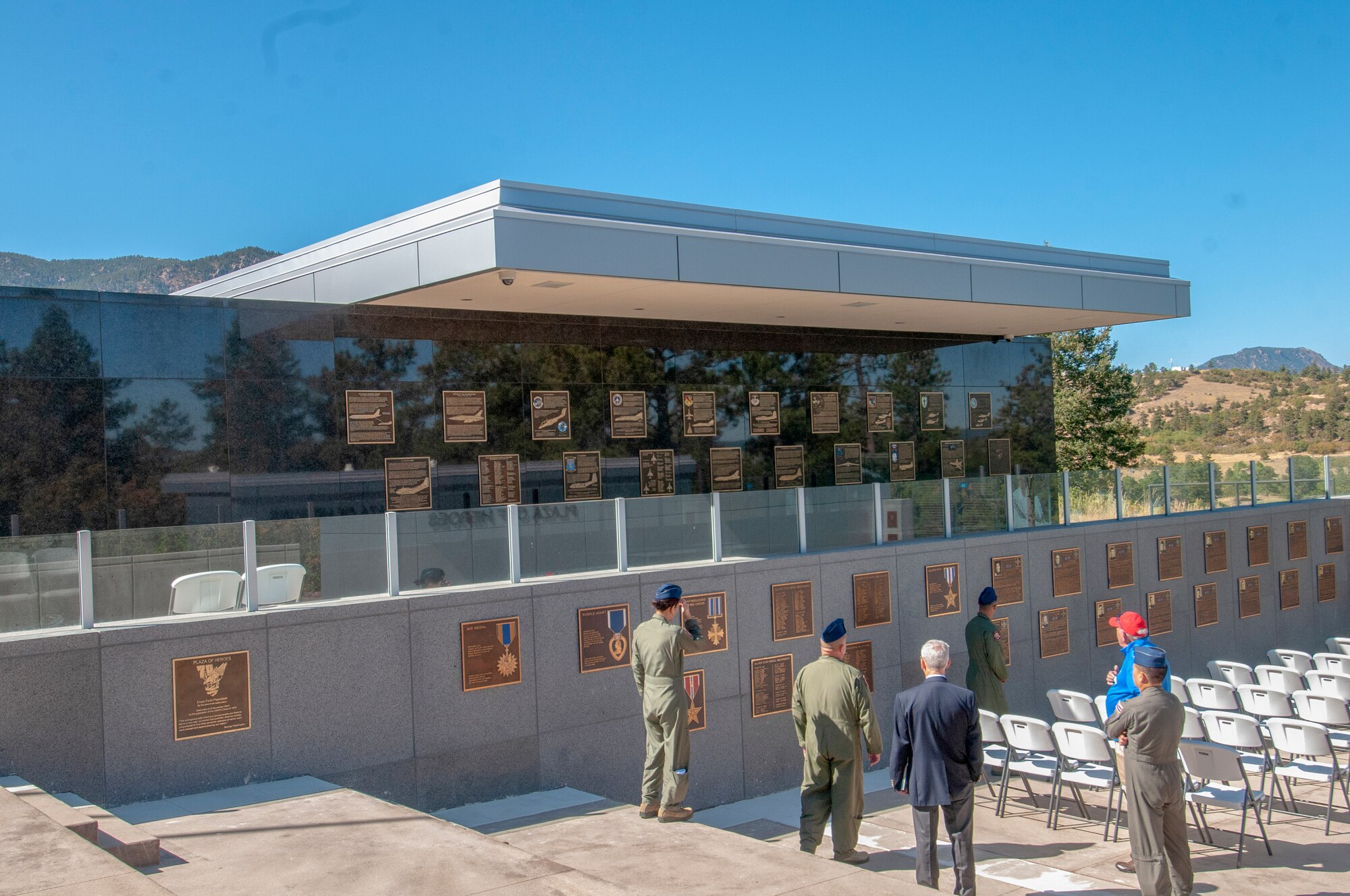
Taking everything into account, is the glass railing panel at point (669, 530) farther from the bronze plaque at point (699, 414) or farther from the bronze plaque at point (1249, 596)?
the bronze plaque at point (1249, 596)

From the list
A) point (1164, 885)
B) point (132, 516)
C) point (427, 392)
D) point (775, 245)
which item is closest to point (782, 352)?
point (775, 245)

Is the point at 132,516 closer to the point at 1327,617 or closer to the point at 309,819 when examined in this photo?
the point at 309,819

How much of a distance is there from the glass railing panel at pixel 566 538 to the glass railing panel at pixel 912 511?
3.94m

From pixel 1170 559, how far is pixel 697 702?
9.47m

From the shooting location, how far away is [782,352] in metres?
18.0

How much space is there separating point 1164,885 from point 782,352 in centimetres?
1145

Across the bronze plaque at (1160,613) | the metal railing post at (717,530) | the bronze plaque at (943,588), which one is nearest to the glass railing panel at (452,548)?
the metal railing post at (717,530)

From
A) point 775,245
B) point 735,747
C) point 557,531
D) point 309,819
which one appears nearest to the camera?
point 309,819

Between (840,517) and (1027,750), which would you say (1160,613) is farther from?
(1027,750)

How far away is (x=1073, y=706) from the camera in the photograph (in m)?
11.7

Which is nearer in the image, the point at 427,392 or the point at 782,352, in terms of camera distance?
the point at 427,392

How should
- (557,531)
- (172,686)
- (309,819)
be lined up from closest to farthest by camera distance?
(309,819), (172,686), (557,531)

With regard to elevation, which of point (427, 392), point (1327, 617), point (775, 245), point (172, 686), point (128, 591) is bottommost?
point (1327, 617)

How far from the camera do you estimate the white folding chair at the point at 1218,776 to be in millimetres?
9297
